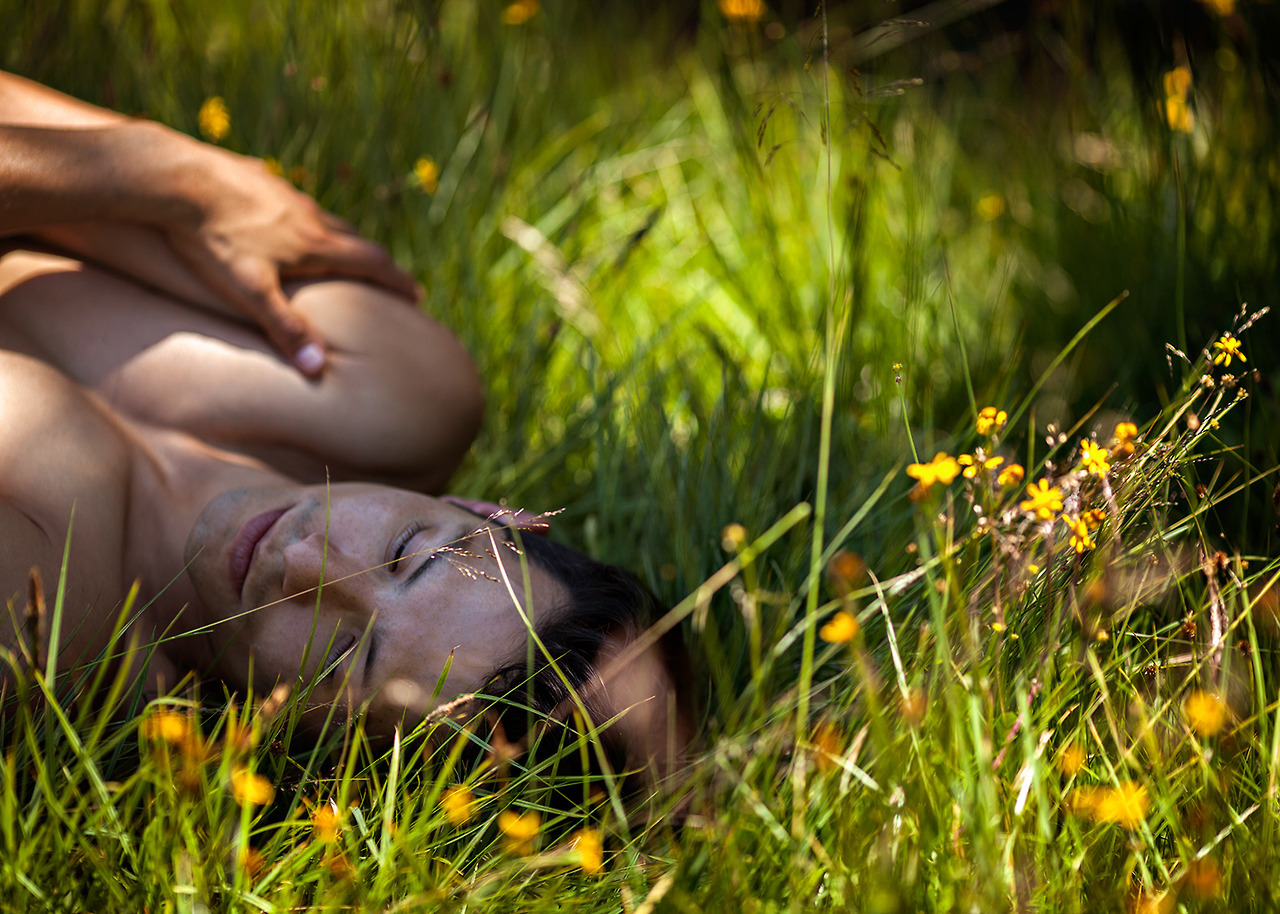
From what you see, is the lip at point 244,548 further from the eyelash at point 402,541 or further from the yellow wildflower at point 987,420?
the yellow wildflower at point 987,420

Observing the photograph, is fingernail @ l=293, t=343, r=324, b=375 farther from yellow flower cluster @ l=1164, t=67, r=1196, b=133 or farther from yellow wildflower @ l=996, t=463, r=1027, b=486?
yellow flower cluster @ l=1164, t=67, r=1196, b=133

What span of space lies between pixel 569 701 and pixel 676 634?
279 mm

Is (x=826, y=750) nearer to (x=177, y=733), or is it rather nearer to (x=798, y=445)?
(x=177, y=733)

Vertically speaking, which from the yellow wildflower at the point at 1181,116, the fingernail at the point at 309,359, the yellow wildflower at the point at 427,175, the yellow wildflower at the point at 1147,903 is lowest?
the yellow wildflower at the point at 1147,903

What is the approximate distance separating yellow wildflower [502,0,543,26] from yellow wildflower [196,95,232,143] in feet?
2.86

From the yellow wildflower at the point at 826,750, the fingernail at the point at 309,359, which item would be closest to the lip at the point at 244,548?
the fingernail at the point at 309,359

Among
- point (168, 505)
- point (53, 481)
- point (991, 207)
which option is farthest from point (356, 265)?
point (991, 207)

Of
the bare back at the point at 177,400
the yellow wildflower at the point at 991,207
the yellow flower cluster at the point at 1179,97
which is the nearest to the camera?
the bare back at the point at 177,400

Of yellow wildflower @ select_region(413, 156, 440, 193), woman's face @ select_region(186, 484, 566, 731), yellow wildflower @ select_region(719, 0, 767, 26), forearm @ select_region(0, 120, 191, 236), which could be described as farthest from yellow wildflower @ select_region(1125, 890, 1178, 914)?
yellow wildflower @ select_region(413, 156, 440, 193)

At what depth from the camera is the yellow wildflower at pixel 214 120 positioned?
7.55 ft

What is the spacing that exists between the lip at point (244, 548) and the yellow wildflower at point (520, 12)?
1.88 metres

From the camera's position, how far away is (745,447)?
6.43ft

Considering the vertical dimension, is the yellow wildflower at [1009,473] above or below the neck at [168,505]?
above

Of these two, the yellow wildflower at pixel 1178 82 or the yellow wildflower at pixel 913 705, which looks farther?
the yellow wildflower at pixel 1178 82
